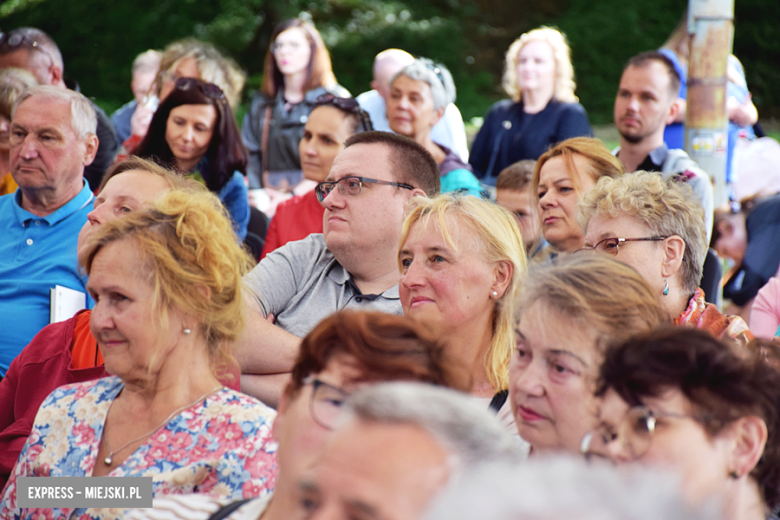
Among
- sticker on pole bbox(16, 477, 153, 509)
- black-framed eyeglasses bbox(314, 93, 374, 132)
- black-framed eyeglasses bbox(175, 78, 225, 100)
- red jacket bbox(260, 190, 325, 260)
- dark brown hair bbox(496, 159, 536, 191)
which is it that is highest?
black-framed eyeglasses bbox(175, 78, 225, 100)

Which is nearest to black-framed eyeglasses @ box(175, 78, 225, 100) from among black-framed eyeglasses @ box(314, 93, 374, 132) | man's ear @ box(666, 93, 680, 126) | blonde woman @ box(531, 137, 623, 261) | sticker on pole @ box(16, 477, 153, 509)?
black-framed eyeglasses @ box(314, 93, 374, 132)

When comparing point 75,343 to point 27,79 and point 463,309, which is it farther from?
point 27,79

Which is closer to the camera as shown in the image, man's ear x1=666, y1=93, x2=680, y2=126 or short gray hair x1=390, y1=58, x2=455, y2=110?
man's ear x1=666, y1=93, x2=680, y2=126

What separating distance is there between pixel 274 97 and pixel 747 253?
136 inches

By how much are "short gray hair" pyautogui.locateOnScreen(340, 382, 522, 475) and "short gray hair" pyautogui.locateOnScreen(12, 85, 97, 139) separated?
3.04 meters

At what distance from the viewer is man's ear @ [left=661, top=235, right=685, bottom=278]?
9.21ft

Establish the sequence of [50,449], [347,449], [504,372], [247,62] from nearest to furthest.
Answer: [347,449] < [50,449] < [504,372] < [247,62]

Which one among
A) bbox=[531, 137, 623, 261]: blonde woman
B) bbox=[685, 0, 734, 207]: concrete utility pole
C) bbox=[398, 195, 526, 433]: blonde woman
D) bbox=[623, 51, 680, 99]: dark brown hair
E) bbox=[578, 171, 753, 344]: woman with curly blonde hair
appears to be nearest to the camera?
bbox=[398, 195, 526, 433]: blonde woman

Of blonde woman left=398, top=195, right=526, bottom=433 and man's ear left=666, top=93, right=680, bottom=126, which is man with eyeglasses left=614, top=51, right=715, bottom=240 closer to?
man's ear left=666, top=93, right=680, bottom=126

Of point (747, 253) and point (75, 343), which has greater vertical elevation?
point (75, 343)

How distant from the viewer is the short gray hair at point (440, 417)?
1096 mm

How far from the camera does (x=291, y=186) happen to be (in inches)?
219

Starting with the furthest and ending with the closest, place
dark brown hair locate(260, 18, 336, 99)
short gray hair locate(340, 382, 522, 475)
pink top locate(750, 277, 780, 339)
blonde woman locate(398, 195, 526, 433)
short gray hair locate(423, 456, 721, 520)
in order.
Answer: dark brown hair locate(260, 18, 336, 99) < pink top locate(750, 277, 780, 339) < blonde woman locate(398, 195, 526, 433) < short gray hair locate(340, 382, 522, 475) < short gray hair locate(423, 456, 721, 520)

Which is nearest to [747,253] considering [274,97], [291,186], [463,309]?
[463,309]
